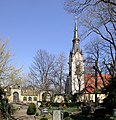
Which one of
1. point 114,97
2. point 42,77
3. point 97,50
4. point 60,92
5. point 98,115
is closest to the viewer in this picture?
point 114,97

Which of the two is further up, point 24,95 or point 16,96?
point 24,95

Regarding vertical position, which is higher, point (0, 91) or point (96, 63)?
point (96, 63)

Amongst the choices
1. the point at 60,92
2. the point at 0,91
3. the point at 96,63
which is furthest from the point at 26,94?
the point at 0,91

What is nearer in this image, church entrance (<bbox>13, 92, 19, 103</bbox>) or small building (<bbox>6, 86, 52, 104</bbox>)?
small building (<bbox>6, 86, 52, 104</bbox>)

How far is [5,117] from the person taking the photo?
27.2 meters

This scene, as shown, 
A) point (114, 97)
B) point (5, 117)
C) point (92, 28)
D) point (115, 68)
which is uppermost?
point (92, 28)

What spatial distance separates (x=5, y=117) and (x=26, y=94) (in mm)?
52145

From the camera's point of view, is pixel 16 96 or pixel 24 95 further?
pixel 24 95

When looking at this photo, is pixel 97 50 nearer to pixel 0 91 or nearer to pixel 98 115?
pixel 98 115

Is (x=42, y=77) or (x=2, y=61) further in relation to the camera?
(x=42, y=77)

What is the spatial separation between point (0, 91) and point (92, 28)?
38.6 feet

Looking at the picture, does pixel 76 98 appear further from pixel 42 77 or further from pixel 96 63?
pixel 96 63

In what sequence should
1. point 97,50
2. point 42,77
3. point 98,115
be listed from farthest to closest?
point 42,77 < point 97,50 < point 98,115

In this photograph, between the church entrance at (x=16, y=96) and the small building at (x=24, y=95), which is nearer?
the small building at (x=24, y=95)
